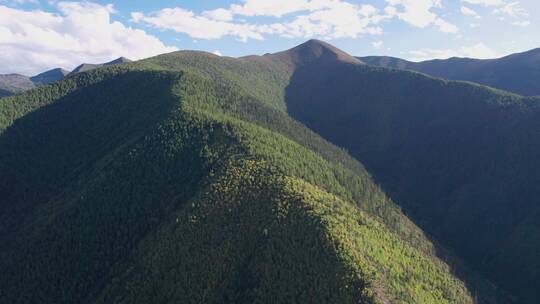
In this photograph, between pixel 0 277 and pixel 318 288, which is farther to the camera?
pixel 0 277

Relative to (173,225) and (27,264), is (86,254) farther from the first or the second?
(173,225)

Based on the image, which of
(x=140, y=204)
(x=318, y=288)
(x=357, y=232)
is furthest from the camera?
(x=140, y=204)

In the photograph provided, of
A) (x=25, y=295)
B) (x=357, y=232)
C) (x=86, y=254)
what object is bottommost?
(x=25, y=295)

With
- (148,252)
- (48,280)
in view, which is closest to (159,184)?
(148,252)

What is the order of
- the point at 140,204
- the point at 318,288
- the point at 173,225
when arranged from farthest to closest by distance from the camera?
1. the point at 140,204
2. the point at 173,225
3. the point at 318,288

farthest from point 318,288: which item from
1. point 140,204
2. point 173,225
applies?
point 140,204

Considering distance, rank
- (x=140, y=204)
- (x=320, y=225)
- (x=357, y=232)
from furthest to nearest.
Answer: (x=140, y=204)
(x=357, y=232)
(x=320, y=225)

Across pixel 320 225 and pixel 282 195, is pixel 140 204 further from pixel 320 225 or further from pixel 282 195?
pixel 320 225

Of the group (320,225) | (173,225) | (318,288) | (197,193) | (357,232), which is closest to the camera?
(318,288)

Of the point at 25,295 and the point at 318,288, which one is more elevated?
the point at 318,288
